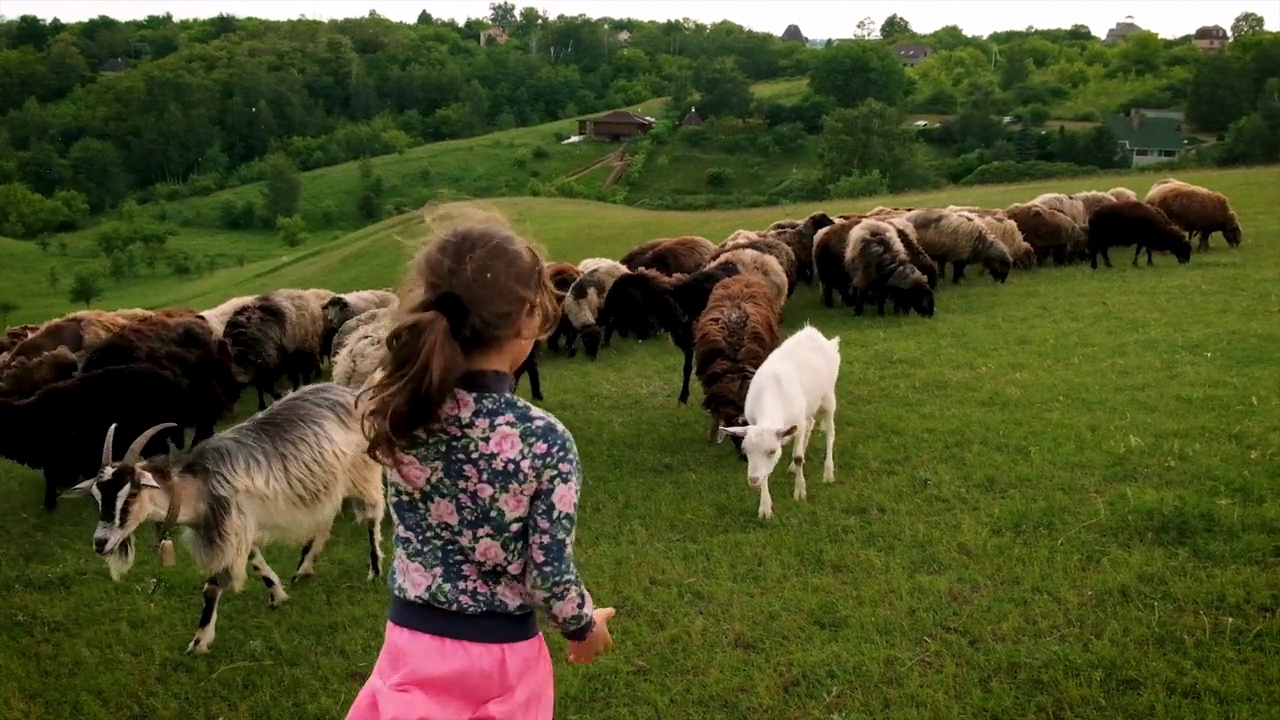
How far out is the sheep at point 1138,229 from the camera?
625 inches

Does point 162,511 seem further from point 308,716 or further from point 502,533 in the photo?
point 502,533

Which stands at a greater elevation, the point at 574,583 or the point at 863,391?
the point at 574,583

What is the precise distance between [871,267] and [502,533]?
12258 mm

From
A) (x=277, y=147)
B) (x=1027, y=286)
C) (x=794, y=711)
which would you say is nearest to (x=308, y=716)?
(x=794, y=711)

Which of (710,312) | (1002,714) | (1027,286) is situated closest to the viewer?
(1002,714)

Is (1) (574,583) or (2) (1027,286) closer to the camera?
(1) (574,583)

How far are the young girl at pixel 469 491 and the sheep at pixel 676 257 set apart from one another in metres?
12.4

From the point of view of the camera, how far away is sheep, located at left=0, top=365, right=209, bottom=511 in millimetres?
8602

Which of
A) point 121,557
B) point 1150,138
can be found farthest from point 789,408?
point 1150,138

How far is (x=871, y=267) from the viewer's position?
13836 mm

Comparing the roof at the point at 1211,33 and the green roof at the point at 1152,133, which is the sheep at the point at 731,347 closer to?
the green roof at the point at 1152,133

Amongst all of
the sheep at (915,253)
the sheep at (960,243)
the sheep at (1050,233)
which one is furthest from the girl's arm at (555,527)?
the sheep at (1050,233)

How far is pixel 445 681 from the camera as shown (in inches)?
94.4

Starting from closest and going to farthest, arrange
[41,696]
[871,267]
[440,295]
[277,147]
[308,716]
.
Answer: [440,295], [308,716], [41,696], [871,267], [277,147]
